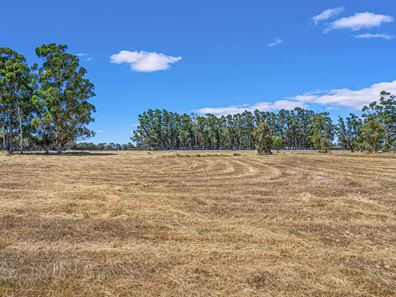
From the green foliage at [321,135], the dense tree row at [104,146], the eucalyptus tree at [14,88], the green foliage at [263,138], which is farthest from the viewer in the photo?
the dense tree row at [104,146]

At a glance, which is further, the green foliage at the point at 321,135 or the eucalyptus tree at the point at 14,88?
the green foliage at the point at 321,135

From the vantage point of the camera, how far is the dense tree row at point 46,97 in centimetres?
3638

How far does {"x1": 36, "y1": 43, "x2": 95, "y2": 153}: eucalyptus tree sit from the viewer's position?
37.4 metres

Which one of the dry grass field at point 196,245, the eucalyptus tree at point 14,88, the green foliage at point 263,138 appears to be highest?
the eucalyptus tree at point 14,88

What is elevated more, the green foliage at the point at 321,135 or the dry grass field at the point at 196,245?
the green foliage at the point at 321,135

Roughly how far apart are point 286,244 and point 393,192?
7.70 metres

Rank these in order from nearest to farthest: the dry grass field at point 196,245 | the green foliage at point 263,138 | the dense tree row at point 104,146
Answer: the dry grass field at point 196,245 < the green foliage at point 263,138 < the dense tree row at point 104,146

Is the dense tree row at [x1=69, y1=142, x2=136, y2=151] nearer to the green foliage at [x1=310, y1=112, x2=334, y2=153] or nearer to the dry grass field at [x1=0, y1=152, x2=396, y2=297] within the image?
the green foliage at [x1=310, y1=112, x2=334, y2=153]

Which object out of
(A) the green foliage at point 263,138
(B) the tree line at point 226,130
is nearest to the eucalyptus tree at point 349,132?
(B) the tree line at point 226,130

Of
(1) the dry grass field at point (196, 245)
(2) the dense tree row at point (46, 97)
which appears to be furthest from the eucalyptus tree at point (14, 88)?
(1) the dry grass field at point (196, 245)

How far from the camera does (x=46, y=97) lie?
3678 centimetres

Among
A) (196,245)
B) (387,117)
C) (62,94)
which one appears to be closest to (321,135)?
(387,117)

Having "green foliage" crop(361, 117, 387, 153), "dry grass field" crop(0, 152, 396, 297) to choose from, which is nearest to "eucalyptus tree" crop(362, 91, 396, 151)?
"green foliage" crop(361, 117, 387, 153)

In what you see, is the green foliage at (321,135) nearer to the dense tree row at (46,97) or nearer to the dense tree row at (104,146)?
the dense tree row at (46,97)
